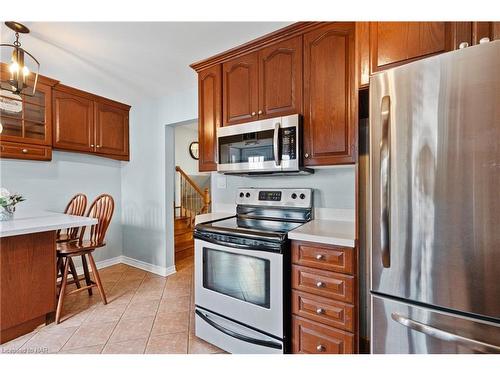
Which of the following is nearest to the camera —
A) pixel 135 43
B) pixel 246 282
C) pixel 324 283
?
pixel 324 283

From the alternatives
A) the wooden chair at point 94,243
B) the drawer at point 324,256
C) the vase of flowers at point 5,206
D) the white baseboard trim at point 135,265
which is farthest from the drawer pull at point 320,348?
the vase of flowers at point 5,206

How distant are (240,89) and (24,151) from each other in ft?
7.50

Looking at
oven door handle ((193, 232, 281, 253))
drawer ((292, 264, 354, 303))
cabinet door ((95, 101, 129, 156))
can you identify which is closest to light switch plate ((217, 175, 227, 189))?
oven door handle ((193, 232, 281, 253))

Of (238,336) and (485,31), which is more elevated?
(485,31)

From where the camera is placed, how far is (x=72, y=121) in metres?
2.83

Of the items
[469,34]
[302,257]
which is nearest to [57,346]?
[302,257]

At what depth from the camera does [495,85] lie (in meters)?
0.81

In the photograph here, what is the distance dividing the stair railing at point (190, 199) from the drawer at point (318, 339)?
10.5 ft

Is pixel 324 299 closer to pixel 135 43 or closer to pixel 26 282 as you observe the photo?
pixel 26 282

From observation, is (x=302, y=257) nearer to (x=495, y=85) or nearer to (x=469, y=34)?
(x=495, y=85)

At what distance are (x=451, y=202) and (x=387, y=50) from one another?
2.55ft

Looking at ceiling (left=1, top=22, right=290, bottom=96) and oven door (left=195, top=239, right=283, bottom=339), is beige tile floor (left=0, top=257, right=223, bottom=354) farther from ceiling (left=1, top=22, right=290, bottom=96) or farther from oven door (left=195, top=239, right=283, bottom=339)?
ceiling (left=1, top=22, right=290, bottom=96)

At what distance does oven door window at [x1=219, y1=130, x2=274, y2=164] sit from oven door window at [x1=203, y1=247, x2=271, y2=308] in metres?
0.72

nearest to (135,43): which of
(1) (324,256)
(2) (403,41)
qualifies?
(2) (403,41)
